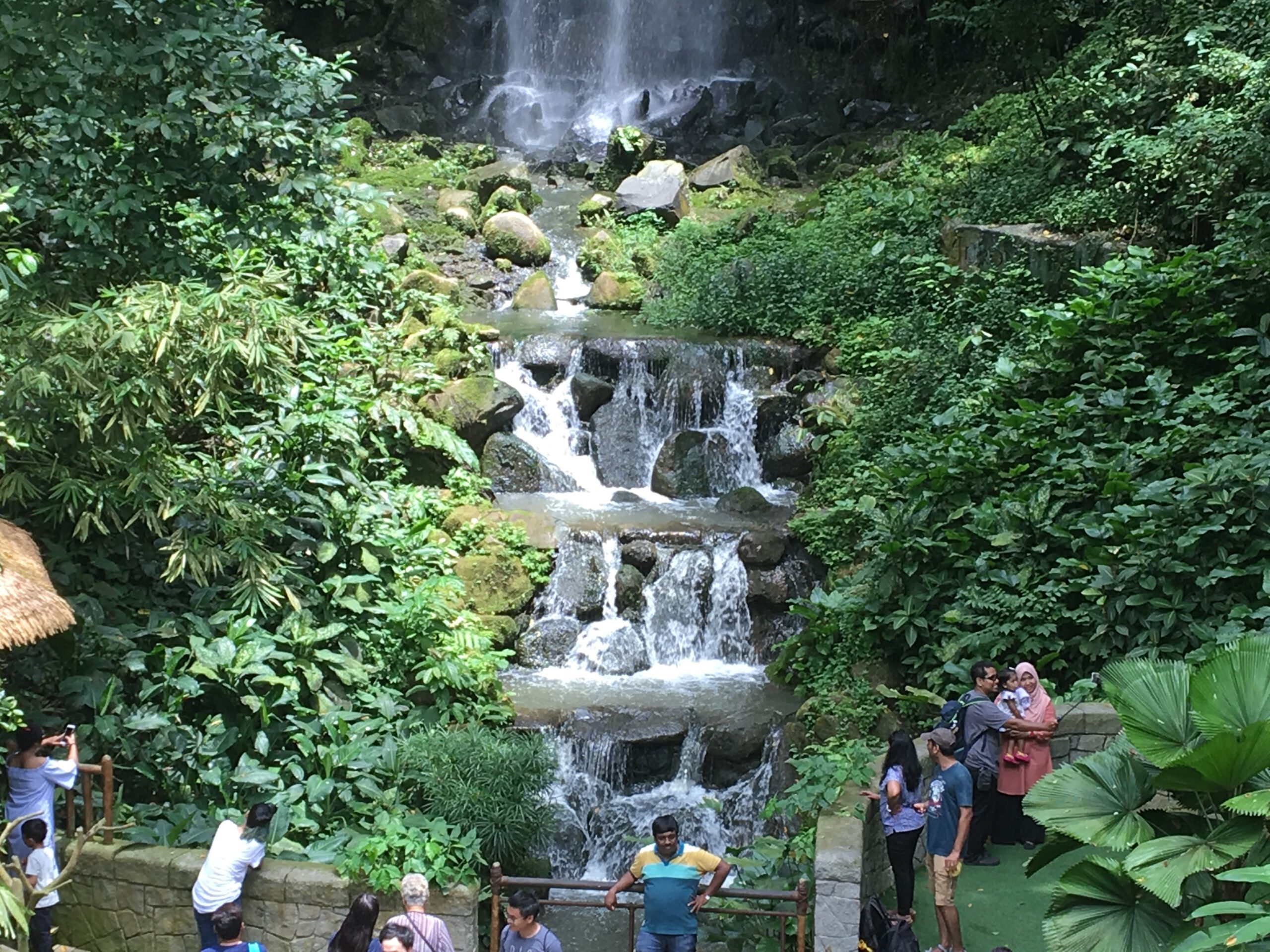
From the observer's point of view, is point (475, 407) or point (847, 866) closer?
point (847, 866)

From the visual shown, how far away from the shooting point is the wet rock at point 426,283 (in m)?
15.4

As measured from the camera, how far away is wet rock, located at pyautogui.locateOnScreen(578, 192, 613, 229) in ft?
63.3

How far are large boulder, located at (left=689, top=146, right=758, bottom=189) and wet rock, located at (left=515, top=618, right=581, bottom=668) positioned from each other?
34.6 feet

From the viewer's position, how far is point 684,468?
13891mm

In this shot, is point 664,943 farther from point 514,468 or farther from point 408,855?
point 514,468

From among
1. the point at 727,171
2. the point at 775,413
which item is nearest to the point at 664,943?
the point at 775,413

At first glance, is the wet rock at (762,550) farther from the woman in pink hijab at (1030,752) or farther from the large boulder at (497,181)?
Result: the large boulder at (497,181)

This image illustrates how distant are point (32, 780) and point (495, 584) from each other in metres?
5.52

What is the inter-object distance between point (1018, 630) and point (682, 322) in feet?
26.1

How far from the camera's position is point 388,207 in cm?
1798

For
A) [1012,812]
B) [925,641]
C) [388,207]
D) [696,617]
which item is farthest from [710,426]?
[1012,812]

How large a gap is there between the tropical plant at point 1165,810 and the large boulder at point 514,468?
9395 mm

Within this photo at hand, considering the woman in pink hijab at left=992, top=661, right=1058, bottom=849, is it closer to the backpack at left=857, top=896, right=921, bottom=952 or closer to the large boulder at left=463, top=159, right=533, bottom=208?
the backpack at left=857, top=896, right=921, bottom=952

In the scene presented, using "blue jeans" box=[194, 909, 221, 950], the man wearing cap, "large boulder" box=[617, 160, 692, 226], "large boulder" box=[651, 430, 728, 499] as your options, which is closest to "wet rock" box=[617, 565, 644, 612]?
"large boulder" box=[651, 430, 728, 499]
